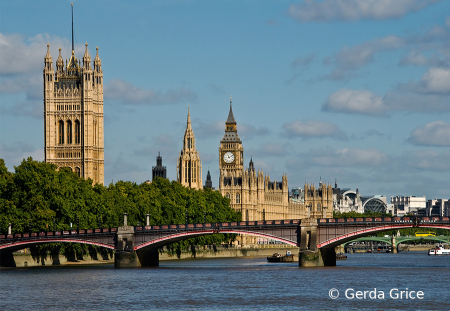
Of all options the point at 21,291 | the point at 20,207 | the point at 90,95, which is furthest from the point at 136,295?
the point at 90,95

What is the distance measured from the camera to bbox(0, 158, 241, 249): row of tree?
350ft

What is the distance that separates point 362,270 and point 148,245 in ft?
65.7

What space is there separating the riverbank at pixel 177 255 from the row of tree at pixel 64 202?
3244 mm

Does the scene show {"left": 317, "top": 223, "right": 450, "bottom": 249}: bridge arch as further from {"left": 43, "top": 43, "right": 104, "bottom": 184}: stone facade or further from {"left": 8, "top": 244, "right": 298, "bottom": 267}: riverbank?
{"left": 43, "top": 43, "right": 104, "bottom": 184}: stone facade

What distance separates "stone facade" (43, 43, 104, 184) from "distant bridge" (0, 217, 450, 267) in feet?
239

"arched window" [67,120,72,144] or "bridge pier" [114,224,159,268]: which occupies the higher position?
"arched window" [67,120,72,144]

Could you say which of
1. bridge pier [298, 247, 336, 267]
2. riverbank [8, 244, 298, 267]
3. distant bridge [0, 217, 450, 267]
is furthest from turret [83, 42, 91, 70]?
bridge pier [298, 247, 336, 267]

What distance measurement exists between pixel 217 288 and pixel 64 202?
1473 inches

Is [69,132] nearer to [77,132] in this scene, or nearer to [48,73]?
[77,132]

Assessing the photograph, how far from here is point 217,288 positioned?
7581 cm

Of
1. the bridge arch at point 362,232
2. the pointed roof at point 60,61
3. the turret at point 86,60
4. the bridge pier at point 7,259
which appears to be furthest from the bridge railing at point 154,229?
the pointed roof at point 60,61

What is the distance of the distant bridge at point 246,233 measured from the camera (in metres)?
96.1

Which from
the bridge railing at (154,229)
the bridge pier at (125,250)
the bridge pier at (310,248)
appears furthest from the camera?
the bridge pier at (125,250)

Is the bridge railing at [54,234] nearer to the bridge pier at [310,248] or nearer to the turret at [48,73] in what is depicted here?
the bridge pier at [310,248]
